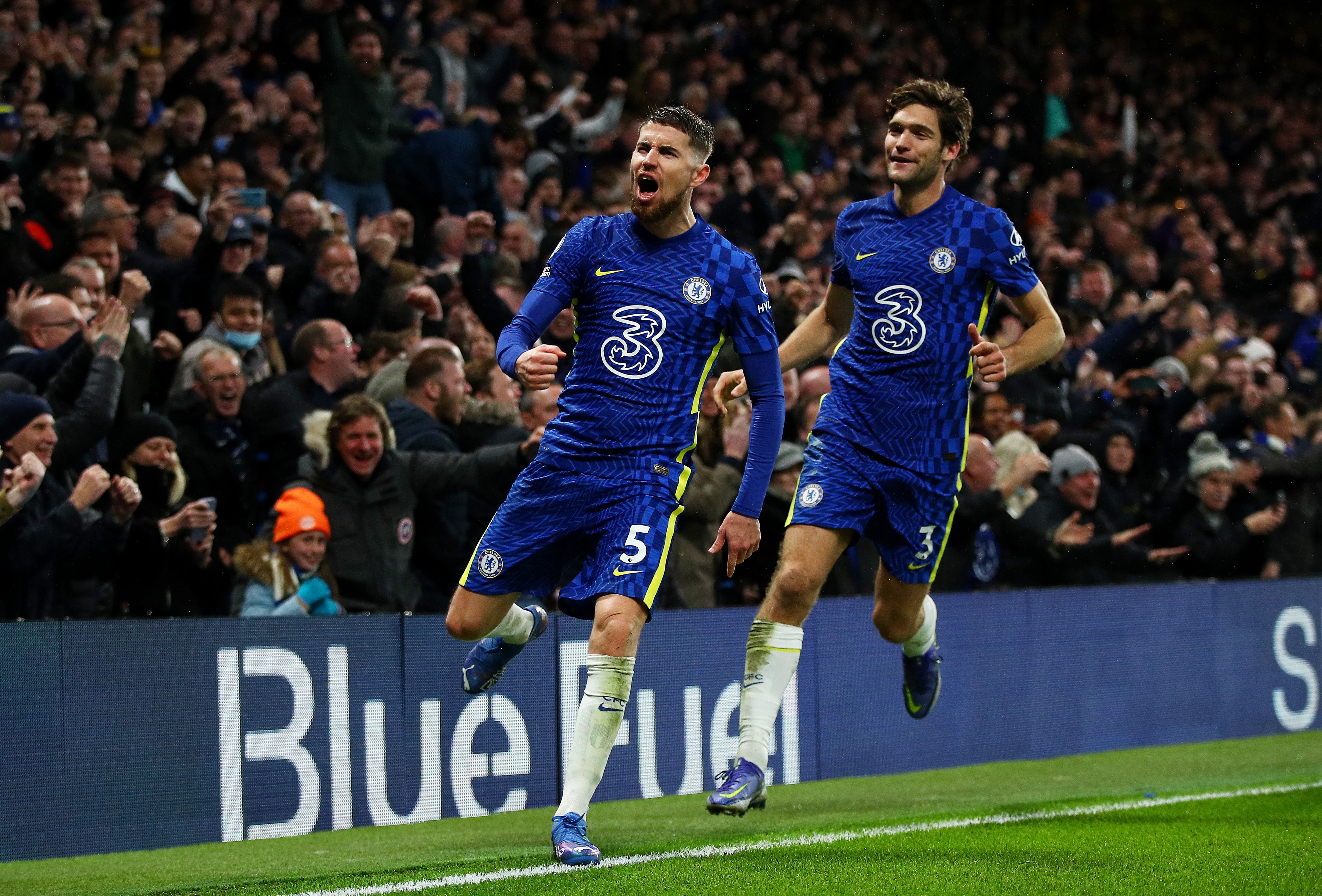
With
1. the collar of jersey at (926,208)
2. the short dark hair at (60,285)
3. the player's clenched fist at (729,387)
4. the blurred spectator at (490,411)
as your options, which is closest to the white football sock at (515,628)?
the player's clenched fist at (729,387)

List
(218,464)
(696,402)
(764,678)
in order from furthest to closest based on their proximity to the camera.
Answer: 1. (218,464)
2. (764,678)
3. (696,402)

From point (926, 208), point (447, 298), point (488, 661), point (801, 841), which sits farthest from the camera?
point (447, 298)

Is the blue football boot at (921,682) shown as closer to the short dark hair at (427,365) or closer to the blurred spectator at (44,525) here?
the short dark hair at (427,365)

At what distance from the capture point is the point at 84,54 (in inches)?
473

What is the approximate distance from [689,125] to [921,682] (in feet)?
9.45

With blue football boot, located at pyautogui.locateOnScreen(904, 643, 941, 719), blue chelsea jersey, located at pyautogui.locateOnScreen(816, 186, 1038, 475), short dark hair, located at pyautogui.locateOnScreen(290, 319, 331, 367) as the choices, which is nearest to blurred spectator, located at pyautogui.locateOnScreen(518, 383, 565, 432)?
short dark hair, located at pyautogui.locateOnScreen(290, 319, 331, 367)

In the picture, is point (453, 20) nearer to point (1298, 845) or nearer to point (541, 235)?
point (541, 235)

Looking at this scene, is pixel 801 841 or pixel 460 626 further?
pixel 801 841

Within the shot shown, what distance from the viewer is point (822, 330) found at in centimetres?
645

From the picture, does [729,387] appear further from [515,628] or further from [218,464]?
[218,464]

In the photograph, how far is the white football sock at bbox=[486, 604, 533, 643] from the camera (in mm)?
5891

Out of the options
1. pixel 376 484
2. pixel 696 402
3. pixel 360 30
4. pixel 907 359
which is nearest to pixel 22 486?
pixel 376 484

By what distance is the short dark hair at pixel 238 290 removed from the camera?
8734mm

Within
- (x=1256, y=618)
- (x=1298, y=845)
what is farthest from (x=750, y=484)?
(x=1256, y=618)
